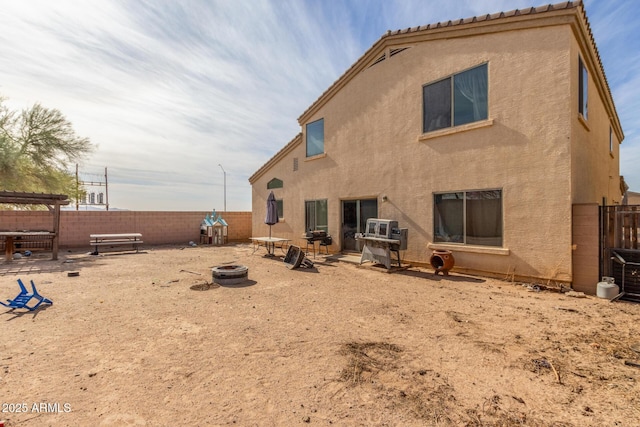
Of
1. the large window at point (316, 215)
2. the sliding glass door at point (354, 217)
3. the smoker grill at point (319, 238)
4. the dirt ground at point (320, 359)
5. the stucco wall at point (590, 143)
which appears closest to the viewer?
the dirt ground at point (320, 359)

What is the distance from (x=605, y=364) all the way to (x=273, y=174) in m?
14.2

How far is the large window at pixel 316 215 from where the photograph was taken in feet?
41.4

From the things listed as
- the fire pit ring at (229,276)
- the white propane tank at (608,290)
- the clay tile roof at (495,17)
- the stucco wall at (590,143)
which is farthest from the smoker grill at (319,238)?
the white propane tank at (608,290)

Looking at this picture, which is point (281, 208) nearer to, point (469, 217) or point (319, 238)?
point (319, 238)

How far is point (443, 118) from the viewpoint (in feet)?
28.3

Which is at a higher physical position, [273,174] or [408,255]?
[273,174]

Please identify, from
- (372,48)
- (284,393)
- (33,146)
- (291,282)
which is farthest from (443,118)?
(33,146)

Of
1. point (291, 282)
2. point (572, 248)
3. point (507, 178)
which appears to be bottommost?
point (291, 282)

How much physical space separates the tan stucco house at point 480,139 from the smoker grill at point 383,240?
0.71m

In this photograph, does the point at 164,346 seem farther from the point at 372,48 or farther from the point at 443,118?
the point at 372,48

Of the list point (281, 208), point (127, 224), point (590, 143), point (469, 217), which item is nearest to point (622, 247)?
point (469, 217)

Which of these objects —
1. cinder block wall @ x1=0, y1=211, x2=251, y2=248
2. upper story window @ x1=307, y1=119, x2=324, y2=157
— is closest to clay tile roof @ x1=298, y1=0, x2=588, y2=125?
upper story window @ x1=307, y1=119, x2=324, y2=157

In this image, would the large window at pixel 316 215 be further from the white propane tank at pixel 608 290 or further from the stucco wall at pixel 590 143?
the white propane tank at pixel 608 290

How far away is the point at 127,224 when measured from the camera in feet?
53.6
